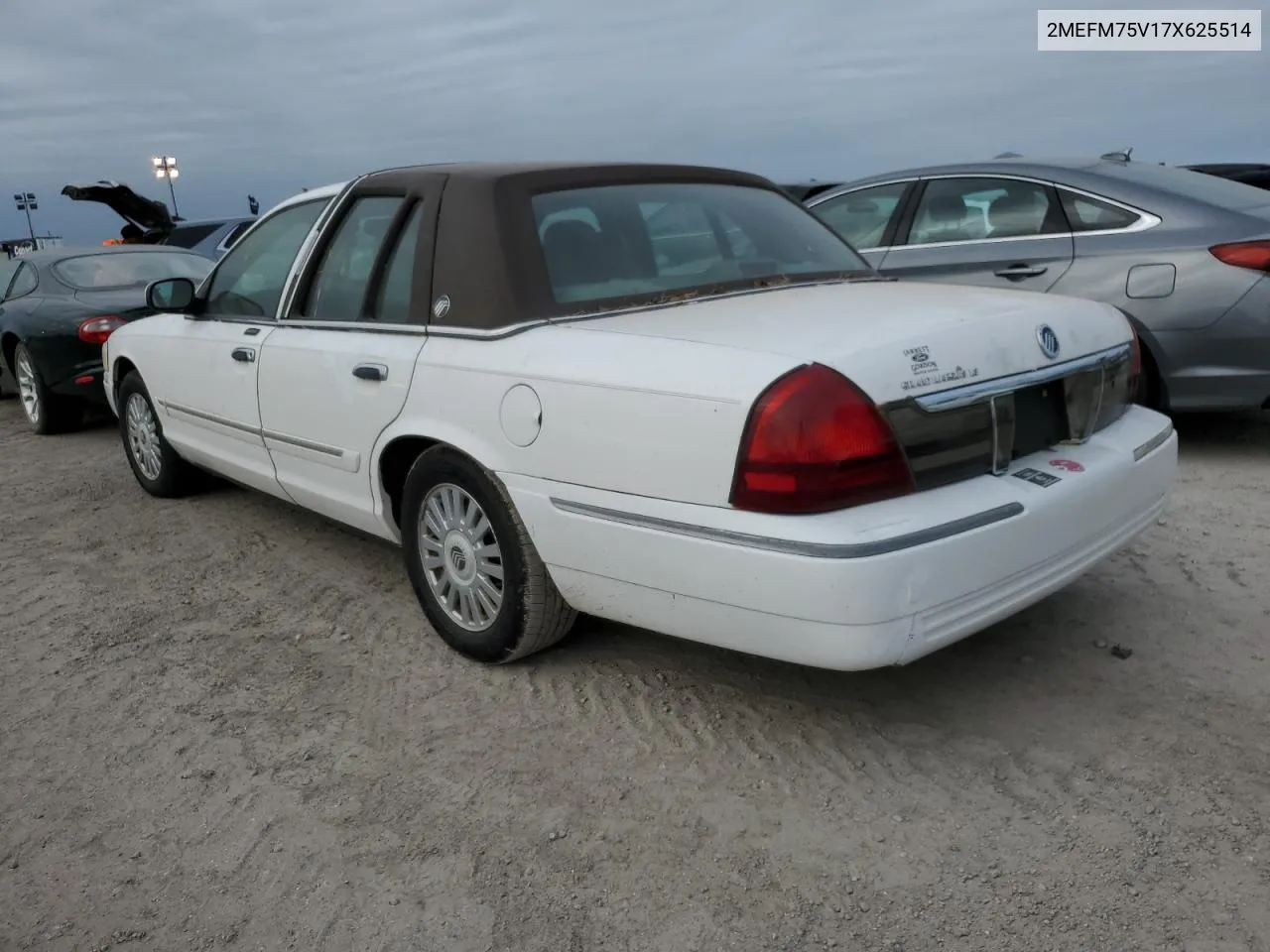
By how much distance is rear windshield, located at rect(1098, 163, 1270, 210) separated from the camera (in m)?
5.37

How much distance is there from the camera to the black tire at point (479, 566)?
312 centimetres

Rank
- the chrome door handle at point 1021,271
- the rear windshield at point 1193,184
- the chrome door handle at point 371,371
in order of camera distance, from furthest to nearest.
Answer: the chrome door handle at point 1021,271
the rear windshield at point 1193,184
the chrome door handle at point 371,371

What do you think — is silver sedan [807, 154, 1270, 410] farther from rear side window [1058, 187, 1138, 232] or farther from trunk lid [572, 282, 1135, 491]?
trunk lid [572, 282, 1135, 491]

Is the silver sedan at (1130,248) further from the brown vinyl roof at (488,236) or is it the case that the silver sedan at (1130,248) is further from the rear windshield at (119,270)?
the rear windshield at (119,270)

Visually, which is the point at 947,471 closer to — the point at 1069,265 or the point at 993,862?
the point at 993,862

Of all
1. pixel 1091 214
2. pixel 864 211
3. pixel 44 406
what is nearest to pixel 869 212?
pixel 864 211

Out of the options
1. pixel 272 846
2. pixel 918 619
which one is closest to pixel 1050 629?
pixel 918 619

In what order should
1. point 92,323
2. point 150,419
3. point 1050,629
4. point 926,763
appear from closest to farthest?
point 926,763 → point 1050,629 → point 150,419 → point 92,323

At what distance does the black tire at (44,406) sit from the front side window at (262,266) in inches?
152

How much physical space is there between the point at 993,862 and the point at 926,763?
0.42m

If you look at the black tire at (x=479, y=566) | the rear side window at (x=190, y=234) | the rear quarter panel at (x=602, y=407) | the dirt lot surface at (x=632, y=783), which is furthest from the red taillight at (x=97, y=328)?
the rear side window at (x=190, y=234)

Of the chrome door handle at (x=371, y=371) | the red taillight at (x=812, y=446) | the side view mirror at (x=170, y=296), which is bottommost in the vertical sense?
the red taillight at (x=812, y=446)

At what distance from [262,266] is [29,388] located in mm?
4825

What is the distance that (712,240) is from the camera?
Answer: 357cm
